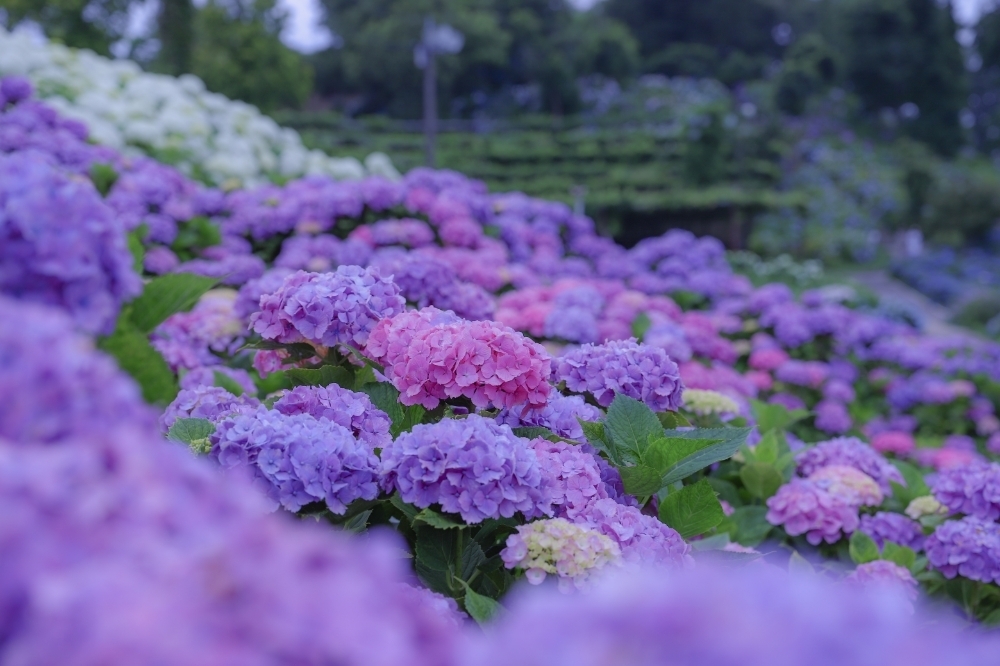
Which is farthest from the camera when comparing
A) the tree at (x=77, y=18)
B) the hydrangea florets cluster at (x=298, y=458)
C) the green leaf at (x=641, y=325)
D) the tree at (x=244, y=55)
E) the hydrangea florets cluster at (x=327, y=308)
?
the tree at (x=244, y=55)

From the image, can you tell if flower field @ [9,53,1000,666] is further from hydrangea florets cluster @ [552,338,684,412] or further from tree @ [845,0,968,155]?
tree @ [845,0,968,155]

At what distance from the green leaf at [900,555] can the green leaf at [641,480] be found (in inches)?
37.0

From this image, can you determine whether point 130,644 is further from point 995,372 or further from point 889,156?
point 889,156

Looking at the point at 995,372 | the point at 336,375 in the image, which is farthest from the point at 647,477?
the point at 995,372

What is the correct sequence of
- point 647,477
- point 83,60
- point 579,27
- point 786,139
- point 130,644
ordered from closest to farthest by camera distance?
1. point 130,644
2. point 647,477
3. point 83,60
4. point 786,139
5. point 579,27

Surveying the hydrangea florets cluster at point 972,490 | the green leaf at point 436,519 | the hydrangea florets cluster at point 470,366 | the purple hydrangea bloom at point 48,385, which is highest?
the purple hydrangea bloom at point 48,385

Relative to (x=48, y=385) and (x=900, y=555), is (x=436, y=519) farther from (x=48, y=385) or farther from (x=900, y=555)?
(x=900, y=555)

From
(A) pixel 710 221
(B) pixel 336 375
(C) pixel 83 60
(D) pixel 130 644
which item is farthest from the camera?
(A) pixel 710 221

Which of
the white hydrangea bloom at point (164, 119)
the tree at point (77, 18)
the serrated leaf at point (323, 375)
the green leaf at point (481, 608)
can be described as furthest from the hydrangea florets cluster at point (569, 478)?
the tree at point (77, 18)

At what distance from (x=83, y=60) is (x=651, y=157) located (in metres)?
18.0

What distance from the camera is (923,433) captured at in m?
5.67

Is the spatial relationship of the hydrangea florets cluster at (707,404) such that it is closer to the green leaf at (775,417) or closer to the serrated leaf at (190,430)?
the green leaf at (775,417)

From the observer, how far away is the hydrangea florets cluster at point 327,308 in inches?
68.4

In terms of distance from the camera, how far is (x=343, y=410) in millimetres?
1527
